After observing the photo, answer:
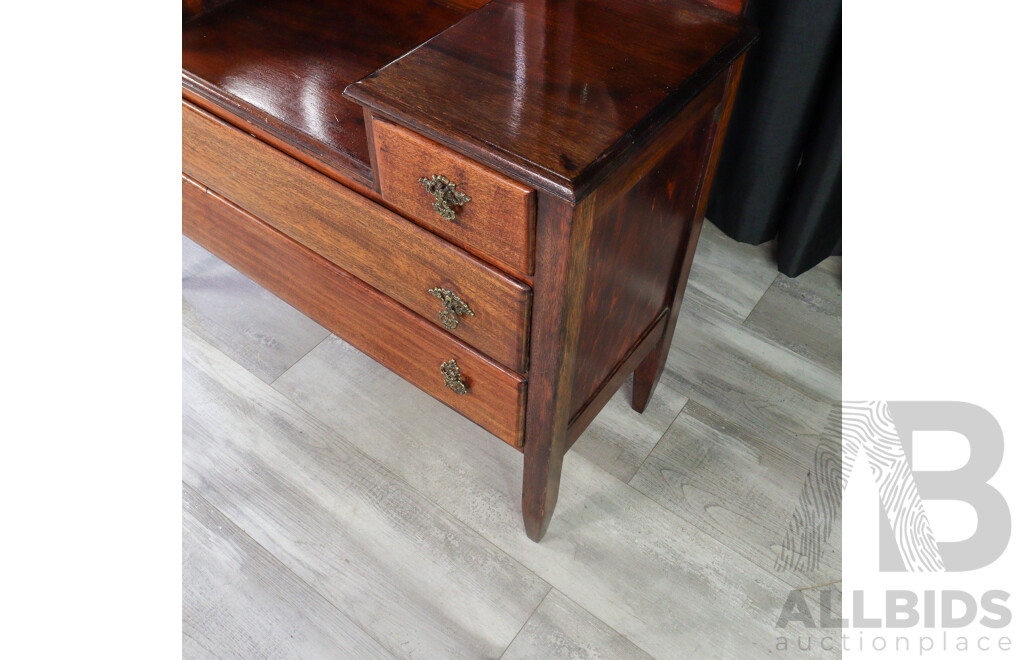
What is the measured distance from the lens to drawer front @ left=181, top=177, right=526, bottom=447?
996mm

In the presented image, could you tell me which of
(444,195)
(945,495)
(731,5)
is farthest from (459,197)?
(945,495)

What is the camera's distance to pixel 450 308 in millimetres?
935

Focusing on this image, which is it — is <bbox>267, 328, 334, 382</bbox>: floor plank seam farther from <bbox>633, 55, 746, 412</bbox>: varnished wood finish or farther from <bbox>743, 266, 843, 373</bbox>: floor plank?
<bbox>743, 266, 843, 373</bbox>: floor plank

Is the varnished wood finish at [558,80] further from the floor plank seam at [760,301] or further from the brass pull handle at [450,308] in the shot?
the floor plank seam at [760,301]

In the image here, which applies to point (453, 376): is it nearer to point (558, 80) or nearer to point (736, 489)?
point (558, 80)

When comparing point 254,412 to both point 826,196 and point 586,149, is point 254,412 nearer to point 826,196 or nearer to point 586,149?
point 586,149

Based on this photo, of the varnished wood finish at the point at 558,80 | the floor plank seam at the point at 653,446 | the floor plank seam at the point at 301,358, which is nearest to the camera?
the varnished wood finish at the point at 558,80

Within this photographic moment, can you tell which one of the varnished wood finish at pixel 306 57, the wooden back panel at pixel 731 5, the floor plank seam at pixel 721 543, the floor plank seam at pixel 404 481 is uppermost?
the wooden back panel at pixel 731 5

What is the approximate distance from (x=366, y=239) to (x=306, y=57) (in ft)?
1.02

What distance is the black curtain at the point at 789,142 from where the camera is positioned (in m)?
1.34

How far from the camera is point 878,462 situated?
4.39 feet

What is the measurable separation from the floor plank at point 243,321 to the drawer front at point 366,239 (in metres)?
0.42

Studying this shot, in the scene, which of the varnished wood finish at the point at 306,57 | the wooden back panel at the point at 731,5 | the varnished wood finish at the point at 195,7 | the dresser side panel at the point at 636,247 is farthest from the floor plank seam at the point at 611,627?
the varnished wood finish at the point at 195,7

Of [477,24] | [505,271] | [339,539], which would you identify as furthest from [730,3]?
[339,539]
